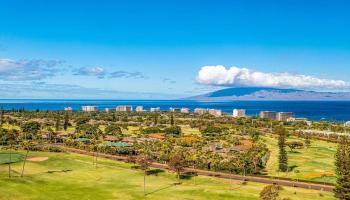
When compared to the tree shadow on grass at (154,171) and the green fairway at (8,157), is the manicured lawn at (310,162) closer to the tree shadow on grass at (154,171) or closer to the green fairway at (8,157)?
the tree shadow on grass at (154,171)

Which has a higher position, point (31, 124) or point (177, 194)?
point (31, 124)

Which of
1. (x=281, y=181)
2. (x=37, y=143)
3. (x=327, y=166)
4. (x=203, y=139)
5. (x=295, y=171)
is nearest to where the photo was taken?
(x=281, y=181)

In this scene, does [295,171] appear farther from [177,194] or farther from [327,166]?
[177,194]

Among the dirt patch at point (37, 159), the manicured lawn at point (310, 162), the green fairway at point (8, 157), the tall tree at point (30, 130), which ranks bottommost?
the manicured lawn at point (310, 162)

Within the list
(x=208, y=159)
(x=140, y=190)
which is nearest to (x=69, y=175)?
(x=140, y=190)

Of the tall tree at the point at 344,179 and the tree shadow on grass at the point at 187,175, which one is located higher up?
the tall tree at the point at 344,179

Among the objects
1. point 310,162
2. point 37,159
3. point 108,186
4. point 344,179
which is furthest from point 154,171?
point 310,162

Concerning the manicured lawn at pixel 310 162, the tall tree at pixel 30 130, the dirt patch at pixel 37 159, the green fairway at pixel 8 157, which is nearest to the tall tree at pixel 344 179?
the manicured lawn at pixel 310 162
